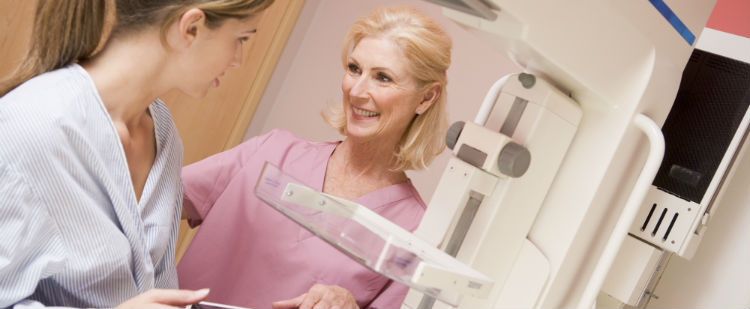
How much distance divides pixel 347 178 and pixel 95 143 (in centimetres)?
80

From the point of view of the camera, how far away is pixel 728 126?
1.25 metres

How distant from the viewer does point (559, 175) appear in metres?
1.22

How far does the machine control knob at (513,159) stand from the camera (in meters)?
1.09

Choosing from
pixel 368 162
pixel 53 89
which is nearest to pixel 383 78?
pixel 368 162

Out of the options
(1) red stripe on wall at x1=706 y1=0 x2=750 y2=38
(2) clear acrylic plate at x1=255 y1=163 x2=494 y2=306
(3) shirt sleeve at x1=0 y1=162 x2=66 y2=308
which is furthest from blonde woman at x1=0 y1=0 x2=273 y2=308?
(1) red stripe on wall at x1=706 y1=0 x2=750 y2=38

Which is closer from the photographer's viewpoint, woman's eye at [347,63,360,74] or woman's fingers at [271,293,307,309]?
woman's fingers at [271,293,307,309]

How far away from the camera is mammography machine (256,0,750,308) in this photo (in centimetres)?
103

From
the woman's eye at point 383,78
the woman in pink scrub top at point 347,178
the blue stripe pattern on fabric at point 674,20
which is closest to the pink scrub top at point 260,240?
the woman in pink scrub top at point 347,178

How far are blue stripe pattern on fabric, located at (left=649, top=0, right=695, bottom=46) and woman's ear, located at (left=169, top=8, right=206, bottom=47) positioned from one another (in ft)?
2.34

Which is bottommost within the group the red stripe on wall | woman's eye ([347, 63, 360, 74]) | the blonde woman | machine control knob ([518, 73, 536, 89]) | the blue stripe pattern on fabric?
the blonde woman

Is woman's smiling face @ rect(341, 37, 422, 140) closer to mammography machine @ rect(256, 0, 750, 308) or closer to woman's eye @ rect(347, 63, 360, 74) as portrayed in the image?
woman's eye @ rect(347, 63, 360, 74)

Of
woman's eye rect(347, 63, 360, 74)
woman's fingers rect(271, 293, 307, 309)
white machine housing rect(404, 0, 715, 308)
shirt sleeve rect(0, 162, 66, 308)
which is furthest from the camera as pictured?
woman's eye rect(347, 63, 360, 74)

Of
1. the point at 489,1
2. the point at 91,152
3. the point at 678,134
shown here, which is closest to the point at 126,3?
the point at 91,152

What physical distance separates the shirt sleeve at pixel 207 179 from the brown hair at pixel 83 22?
635 mm
